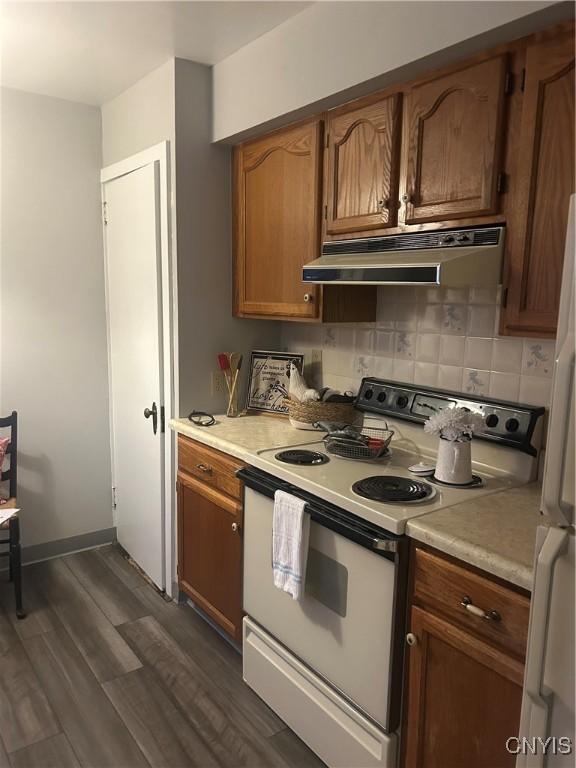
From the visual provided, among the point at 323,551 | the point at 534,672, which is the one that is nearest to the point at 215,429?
the point at 323,551

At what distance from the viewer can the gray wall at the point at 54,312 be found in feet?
9.49

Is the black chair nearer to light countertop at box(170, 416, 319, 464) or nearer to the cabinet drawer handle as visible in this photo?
light countertop at box(170, 416, 319, 464)

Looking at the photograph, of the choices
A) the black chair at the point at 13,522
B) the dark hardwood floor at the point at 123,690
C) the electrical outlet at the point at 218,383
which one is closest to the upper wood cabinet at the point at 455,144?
the electrical outlet at the point at 218,383

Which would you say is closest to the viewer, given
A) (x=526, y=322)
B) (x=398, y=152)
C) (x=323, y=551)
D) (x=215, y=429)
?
(x=526, y=322)

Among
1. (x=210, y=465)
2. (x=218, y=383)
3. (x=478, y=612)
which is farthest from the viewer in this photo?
(x=218, y=383)

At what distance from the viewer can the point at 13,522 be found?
8.64 ft

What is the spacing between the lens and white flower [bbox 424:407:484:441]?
5.90 feet

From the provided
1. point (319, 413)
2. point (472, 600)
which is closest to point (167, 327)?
point (319, 413)

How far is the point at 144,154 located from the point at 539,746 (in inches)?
103

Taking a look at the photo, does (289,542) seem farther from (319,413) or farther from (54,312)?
(54,312)

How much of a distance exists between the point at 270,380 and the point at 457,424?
1.16m

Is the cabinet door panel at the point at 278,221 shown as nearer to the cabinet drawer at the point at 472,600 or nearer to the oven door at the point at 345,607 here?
the oven door at the point at 345,607

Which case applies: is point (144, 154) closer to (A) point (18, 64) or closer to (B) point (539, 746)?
(A) point (18, 64)

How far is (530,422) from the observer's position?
1.81 m
